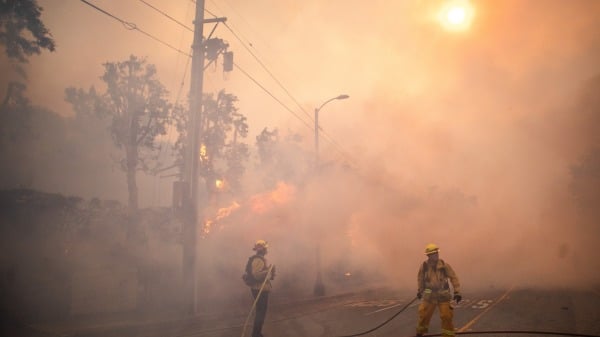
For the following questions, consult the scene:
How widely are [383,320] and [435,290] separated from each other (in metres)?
3.18

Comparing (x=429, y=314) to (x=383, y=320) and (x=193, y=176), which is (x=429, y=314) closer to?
(x=383, y=320)

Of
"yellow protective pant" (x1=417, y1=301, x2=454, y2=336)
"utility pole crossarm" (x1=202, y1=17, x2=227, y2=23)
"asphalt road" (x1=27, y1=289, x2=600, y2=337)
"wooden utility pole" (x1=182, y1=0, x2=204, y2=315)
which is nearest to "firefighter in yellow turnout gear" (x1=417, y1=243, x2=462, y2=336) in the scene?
"yellow protective pant" (x1=417, y1=301, x2=454, y2=336)

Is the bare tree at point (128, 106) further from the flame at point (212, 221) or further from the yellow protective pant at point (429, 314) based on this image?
the yellow protective pant at point (429, 314)

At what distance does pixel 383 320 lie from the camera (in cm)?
993

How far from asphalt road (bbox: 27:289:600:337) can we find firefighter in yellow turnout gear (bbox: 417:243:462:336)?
0.92 meters

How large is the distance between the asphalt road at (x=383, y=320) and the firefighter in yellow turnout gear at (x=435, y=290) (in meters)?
0.92

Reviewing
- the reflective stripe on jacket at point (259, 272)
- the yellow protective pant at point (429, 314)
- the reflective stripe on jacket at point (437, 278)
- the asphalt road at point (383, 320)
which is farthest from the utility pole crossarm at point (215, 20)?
the yellow protective pant at point (429, 314)

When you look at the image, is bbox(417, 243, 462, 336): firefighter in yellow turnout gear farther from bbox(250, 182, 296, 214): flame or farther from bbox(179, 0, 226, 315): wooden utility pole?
bbox(250, 182, 296, 214): flame

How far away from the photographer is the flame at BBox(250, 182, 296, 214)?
20.6 meters

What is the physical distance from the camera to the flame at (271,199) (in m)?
20.6

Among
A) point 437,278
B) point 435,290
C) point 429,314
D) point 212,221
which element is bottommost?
point 429,314

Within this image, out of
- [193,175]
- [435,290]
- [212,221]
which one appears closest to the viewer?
[435,290]

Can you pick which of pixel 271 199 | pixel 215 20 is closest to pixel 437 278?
pixel 215 20

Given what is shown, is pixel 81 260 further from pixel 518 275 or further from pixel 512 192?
pixel 512 192
